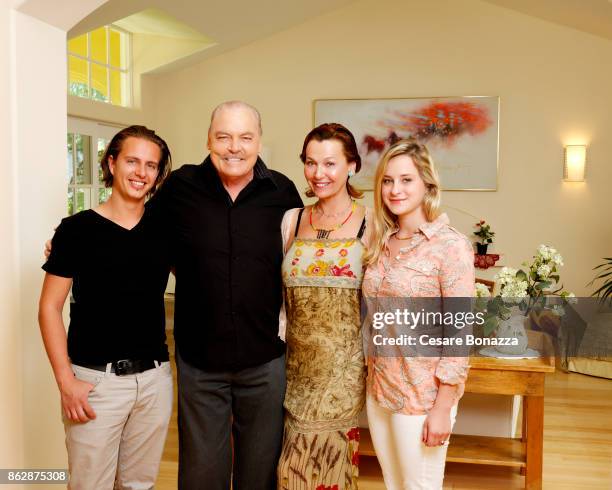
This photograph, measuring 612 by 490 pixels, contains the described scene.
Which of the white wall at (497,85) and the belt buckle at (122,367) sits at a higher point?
the white wall at (497,85)

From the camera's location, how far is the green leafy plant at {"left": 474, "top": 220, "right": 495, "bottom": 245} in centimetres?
630

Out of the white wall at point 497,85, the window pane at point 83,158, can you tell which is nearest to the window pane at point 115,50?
the window pane at point 83,158

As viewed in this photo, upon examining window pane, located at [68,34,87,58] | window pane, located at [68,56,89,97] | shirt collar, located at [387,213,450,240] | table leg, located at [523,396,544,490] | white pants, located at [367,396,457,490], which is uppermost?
window pane, located at [68,34,87,58]

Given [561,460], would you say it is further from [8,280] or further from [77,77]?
[77,77]

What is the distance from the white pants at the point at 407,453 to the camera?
1.86 m

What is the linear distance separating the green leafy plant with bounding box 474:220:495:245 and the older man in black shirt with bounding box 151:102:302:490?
453cm

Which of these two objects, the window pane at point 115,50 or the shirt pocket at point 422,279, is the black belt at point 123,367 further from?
the window pane at point 115,50

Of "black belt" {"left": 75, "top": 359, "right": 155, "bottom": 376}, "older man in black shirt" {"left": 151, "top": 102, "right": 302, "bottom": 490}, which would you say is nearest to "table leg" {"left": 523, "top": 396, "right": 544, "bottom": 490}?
"older man in black shirt" {"left": 151, "top": 102, "right": 302, "bottom": 490}

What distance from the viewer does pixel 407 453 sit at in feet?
6.13

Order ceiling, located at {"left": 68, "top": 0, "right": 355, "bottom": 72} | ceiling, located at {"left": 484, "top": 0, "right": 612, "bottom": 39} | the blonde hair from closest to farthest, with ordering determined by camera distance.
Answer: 1. the blonde hair
2. ceiling, located at {"left": 68, "top": 0, "right": 355, "bottom": 72}
3. ceiling, located at {"left": 484, "top": 0, "right": 612, "bottom": 39}

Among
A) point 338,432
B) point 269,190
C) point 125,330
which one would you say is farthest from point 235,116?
point 338,432

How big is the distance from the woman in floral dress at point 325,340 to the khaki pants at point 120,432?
0.42 metres

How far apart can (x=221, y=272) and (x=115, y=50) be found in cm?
496

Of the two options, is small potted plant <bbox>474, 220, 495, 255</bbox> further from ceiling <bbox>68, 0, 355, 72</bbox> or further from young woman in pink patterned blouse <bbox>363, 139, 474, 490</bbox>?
young woman in pink patterned blouse <bbox>363, 139, 474, 490</bbox>
